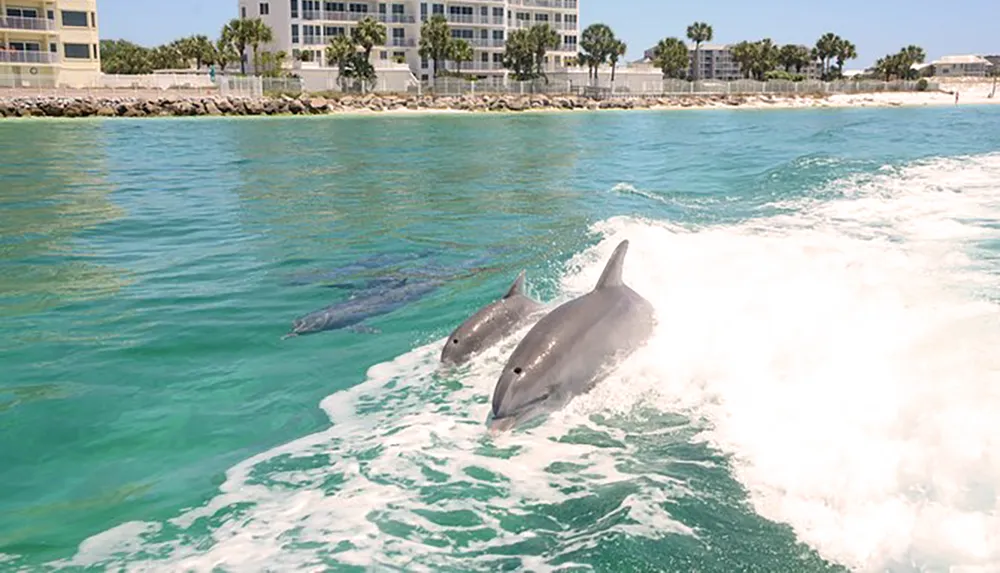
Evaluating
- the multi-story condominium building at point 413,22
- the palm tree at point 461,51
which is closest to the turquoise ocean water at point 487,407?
the multi-story condominium building at point 413,22

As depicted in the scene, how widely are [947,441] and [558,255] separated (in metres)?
8.99

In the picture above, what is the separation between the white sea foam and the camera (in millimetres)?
4887

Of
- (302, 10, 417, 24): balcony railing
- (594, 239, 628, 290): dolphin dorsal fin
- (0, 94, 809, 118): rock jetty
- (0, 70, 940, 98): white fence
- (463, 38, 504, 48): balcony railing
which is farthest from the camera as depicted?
(463, 38, 504, 48): balcony railing

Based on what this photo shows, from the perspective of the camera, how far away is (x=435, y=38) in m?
109

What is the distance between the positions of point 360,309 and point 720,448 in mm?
5951

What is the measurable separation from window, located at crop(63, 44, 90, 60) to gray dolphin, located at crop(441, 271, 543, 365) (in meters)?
88.5

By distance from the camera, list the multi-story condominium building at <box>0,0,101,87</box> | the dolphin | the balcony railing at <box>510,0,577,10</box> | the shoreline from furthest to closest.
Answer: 1. the balcony railing at <box>510,0,577,10</box>
2. the multi-story condominium building at <box>0,0,101,87</box>
3. the shoreline
4. the dolphin

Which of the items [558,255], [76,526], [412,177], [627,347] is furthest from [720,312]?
[412,177]

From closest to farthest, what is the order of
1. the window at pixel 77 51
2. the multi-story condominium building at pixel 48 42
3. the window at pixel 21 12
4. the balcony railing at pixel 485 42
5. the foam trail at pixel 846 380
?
1. the foam trail at pixel 846 380
2. the multi-story condominium building at pixel 48 42
3. the window at pixel 21 12
4. the window at pixel 77 51
5. the balcony railing at pixel 485 42

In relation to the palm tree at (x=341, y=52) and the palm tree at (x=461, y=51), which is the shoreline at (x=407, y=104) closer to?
the palm tree at (x=341, y=52)

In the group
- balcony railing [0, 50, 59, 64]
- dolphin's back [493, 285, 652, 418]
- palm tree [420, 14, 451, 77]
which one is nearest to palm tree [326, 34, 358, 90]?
palm tree [420, 14, 451, 77]

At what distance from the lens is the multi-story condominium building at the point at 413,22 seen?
10744cm

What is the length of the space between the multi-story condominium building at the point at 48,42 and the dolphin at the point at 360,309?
7788 cm

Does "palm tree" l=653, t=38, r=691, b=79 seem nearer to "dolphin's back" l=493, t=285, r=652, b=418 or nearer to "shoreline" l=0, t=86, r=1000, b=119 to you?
"shoreline" l=0, t=86, r=1000, b=119
